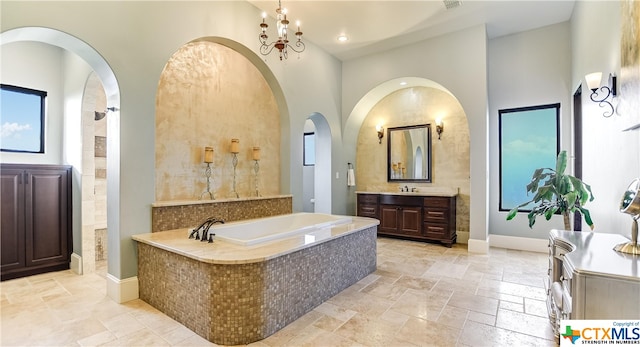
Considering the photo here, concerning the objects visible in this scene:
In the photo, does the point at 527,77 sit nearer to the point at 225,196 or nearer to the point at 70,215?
the point at 225,196

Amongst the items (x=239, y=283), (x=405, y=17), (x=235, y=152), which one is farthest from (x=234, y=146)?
(x=405, y=17)

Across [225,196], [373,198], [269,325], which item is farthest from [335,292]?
[373,198]

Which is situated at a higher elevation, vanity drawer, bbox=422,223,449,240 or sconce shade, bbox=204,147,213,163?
sconce shade, bbox=204,147,213,163

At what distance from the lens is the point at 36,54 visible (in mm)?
3787

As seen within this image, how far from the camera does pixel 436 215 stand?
516 centimetres

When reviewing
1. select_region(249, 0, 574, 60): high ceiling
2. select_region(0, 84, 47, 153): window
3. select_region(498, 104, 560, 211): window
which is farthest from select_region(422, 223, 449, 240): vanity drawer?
select_region(0, 84, 47, 153): window

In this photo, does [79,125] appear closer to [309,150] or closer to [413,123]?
[309,150]

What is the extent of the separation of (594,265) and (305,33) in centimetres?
471

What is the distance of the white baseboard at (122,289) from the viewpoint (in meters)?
2.82

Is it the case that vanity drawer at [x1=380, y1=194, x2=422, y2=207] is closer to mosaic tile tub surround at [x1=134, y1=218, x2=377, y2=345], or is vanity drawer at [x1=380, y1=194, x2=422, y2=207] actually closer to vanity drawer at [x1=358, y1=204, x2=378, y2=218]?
vanity drawer at [x1=358, y1=204, x2=378, y2=218]

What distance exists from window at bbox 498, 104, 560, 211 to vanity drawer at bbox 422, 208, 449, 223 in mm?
974

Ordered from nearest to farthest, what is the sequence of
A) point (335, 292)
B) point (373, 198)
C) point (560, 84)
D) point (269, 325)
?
point (269, 325) → point (335, 292) → point (560, 84) → point (373, 198)

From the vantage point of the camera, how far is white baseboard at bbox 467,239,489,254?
4.66 m

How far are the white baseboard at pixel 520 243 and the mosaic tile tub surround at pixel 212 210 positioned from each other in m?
3.56
